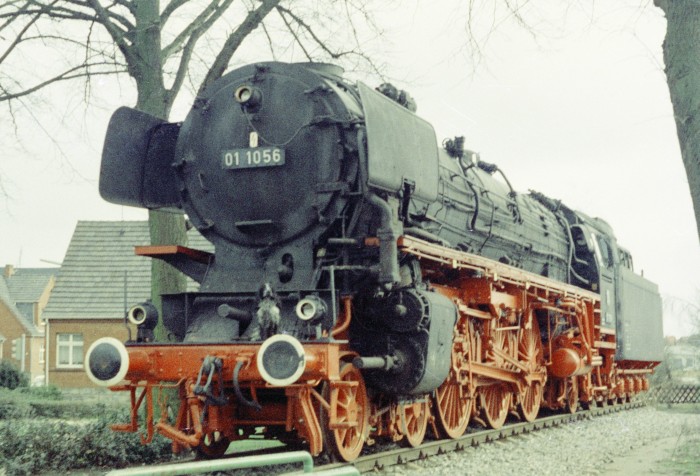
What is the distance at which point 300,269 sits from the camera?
320 inches

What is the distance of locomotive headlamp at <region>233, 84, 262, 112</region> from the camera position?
8.27 metres

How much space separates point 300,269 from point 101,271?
22489 mm

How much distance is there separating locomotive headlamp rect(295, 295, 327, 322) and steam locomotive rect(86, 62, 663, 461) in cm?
1

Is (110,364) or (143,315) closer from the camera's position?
(110,364)

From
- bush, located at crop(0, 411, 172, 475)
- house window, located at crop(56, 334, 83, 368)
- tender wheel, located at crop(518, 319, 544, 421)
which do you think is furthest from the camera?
house window, located at crop(56, 334, 83, 368)

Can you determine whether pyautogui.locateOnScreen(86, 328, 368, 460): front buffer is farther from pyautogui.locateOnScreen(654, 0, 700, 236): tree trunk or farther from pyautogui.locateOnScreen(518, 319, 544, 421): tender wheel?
pyautogui.locateOnScreen(518, 319, 544, 421): tender wheel

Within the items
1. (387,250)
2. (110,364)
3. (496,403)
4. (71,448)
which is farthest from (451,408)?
(110,364)

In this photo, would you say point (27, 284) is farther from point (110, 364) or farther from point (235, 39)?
point (110, 364)

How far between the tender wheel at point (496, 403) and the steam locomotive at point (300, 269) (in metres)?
1.24

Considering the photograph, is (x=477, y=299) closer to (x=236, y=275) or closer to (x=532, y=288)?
(x=532, y=288)

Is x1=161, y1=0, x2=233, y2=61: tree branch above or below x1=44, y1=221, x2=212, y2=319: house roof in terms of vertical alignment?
above

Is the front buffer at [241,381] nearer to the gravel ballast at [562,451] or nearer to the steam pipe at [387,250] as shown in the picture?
the steam pipe at [387,250]

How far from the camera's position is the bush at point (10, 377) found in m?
26.4

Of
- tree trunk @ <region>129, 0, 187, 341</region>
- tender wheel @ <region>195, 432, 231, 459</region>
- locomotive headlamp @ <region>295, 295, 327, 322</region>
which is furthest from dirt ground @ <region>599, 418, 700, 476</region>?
tree trunk @ <region>129, 0, 187, 341</region>
